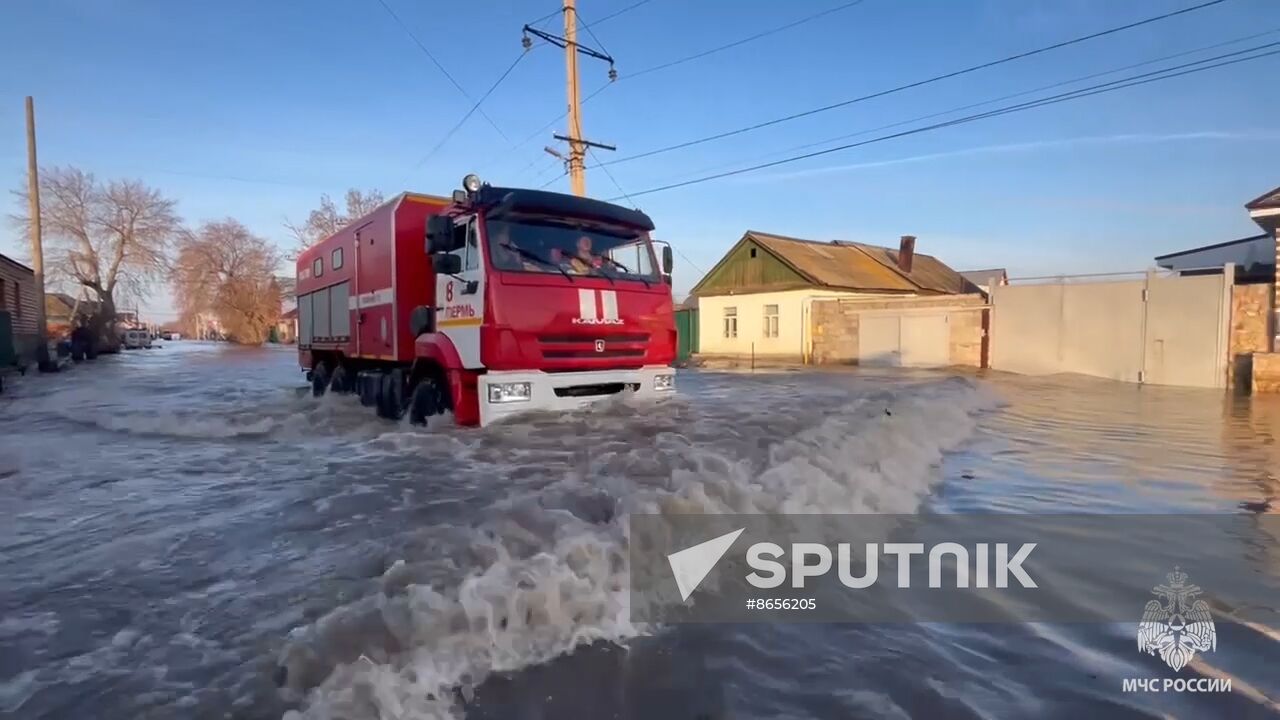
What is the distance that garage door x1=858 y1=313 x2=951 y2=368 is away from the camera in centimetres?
2317

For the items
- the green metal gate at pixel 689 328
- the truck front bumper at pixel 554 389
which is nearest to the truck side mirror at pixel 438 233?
the truck front bumper at pixel 554 389

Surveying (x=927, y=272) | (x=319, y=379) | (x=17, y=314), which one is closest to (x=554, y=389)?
(x=319, y=379)

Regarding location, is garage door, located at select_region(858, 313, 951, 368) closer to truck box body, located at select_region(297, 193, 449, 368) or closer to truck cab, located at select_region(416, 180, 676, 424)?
truck cab, located at select_region(416, 180, 676, 424)

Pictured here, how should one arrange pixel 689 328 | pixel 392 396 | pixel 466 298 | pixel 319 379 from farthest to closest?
pixel 689 328 → pixel 319 379 → pixel 392 396 → pixel 466 298

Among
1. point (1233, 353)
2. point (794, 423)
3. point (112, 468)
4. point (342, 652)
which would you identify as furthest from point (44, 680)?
point (1233, 353)

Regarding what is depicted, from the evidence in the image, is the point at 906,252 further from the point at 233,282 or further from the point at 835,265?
the point at 233,282

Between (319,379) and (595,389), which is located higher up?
(595,389)

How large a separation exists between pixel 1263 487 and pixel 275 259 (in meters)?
73.8

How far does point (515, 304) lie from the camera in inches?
244

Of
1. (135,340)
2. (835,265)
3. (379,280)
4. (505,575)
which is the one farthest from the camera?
(135,340)

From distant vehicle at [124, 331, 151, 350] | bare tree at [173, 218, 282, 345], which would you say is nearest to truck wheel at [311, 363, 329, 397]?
distant vehicle at [124, 331, 151, 350]

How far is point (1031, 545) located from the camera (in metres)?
3.98

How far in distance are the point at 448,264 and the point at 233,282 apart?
67.8 metres

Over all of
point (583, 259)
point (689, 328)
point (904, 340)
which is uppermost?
point (583, 259)
